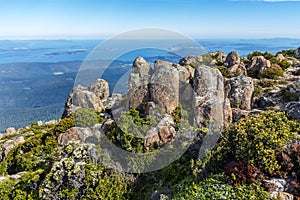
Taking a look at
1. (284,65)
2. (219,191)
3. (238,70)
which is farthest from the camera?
(284,65)

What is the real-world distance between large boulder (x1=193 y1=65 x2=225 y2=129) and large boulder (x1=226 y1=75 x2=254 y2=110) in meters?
0.71

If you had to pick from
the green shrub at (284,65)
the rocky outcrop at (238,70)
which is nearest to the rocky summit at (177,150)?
→ the rocky outcrop at (238,70)

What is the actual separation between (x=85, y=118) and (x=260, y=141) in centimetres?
1188

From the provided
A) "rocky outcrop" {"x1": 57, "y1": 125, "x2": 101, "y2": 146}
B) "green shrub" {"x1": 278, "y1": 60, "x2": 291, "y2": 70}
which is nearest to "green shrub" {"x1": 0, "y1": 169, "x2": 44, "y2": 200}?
"rocky outcrop" {"x1": 57, "y1": 125, "x2": 101, "y2": 146}

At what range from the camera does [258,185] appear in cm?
689

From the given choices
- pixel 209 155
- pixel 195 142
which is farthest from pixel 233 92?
pixel 209 155

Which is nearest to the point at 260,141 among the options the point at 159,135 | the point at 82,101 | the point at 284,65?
the point at 159,135

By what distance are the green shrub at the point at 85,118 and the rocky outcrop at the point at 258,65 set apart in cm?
1533

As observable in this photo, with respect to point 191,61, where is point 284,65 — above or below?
below

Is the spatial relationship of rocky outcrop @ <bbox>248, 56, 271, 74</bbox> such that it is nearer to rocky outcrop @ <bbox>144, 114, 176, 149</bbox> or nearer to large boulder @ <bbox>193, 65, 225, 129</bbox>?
large boulder @ <bbox>193, 65, 225, 129</bbox>

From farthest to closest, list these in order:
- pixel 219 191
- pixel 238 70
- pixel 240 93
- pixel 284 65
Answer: pixel 284 65 < pixel 238 70 < pixel 240 93 < pixel 219 191

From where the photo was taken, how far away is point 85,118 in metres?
16.7

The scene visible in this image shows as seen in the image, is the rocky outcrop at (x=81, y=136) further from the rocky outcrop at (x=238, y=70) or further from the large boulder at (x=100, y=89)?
the rocky outcrop at (x=238, y=70)

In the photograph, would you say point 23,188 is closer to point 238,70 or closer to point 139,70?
point 139,70
